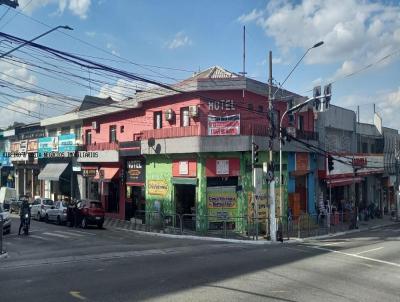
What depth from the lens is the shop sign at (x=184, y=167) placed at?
27.8 meters

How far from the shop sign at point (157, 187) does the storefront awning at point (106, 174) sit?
4631 mm

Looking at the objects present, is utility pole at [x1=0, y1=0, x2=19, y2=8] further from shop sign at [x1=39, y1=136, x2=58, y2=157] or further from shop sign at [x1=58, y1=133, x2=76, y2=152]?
shop sign at [x1=39, y1=136, x2=58, y2=157]

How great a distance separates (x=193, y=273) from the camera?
512 inches

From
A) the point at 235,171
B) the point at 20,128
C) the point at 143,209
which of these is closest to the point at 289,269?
the point at 235,171

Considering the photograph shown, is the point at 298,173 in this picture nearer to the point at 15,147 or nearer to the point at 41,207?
the point at 41,207

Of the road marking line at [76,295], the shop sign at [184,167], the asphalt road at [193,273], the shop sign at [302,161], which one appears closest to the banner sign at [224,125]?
the shop sign at [184,167]

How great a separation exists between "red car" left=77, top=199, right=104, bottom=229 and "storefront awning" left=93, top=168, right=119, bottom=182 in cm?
577

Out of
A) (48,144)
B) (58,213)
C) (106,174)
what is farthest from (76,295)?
(48,144)

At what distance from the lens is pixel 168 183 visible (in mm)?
29219

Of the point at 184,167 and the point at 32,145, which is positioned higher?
the point at 32,145

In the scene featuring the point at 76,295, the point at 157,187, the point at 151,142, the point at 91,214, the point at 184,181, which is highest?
the point at 151,142

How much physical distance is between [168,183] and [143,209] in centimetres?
409

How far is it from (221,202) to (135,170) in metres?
8.44

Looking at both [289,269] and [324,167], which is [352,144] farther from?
[289,269]
